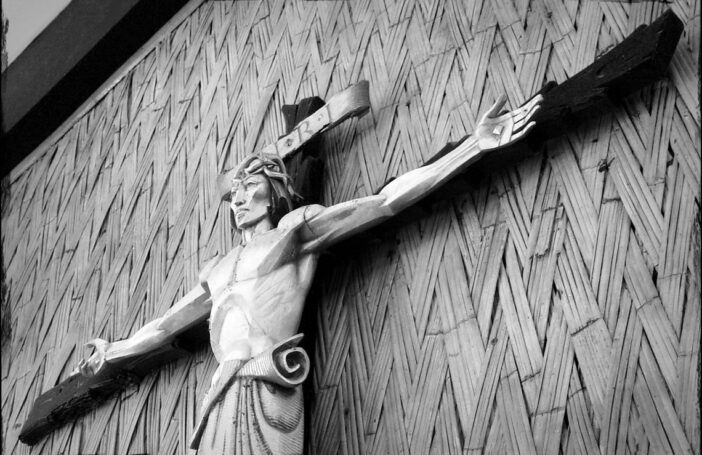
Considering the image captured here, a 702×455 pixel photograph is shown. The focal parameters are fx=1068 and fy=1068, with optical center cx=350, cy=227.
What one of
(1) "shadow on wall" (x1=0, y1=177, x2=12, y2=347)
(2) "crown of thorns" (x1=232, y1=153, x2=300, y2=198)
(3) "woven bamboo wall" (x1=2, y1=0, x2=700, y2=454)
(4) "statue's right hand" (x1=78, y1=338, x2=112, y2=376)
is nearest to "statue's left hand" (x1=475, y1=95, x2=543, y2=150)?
(3) "woven bamboo wall" (x1=2, y1=0, x2=700, y2=454)

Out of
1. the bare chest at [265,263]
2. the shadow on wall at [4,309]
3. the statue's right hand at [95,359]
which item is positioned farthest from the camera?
the shadow on wall at [4,309]

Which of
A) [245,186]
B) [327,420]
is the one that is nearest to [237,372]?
[327,420]

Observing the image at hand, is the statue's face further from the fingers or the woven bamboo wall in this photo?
the fingers

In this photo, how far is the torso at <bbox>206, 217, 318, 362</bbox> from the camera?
2.25 meters

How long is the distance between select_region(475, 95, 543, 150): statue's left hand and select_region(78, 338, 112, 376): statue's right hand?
1163mm

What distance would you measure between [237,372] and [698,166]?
3.23 feet

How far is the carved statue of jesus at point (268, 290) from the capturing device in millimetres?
2121

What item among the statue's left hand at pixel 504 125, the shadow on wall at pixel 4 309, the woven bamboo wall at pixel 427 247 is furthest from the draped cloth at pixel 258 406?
the shadow on wall at pixel 4 309

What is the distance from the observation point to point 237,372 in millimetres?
2156

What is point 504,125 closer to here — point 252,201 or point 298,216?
point 298,216

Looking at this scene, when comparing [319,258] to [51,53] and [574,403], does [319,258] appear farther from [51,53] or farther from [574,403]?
[51,53]

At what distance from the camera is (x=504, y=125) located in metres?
2.21

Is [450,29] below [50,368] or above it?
above

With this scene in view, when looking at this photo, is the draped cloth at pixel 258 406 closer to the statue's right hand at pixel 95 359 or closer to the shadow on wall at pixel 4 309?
the statue's right hand at pixel 95 359
